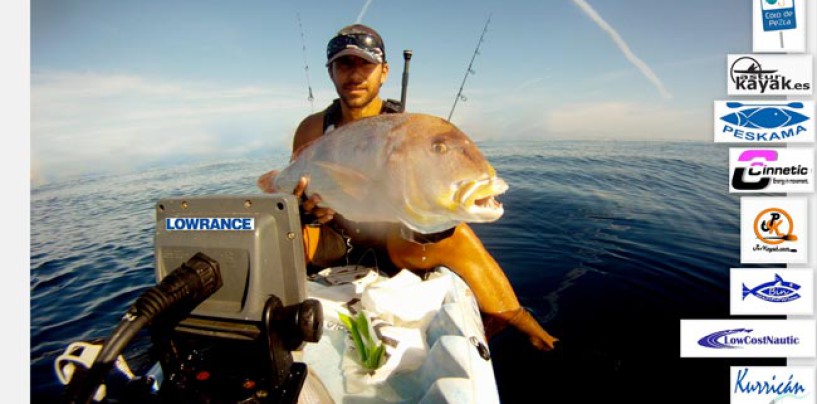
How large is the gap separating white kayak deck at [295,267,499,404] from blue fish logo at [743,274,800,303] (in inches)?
174

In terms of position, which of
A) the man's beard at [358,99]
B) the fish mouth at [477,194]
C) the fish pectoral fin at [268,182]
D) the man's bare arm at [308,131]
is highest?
the man's beard at [358,99]

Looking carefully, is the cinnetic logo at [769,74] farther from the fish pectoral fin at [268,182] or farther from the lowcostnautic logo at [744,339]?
the fish pectoral fin at [268,182]

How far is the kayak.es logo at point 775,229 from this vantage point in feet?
15.8

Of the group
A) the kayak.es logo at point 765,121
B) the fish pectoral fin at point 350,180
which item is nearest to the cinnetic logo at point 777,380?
the kayak.es logo at point 765,121

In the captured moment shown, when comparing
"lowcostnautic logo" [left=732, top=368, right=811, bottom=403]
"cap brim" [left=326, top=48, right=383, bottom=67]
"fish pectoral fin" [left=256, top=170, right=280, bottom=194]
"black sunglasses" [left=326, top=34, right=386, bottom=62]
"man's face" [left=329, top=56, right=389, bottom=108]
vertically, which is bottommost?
"lowcostnautic logo" [left=732, top=368, right=811, bottom=403]

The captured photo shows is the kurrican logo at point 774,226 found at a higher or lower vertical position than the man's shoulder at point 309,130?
lower

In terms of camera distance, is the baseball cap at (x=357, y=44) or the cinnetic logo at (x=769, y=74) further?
the cinnetic logo at (x=769, y=74)

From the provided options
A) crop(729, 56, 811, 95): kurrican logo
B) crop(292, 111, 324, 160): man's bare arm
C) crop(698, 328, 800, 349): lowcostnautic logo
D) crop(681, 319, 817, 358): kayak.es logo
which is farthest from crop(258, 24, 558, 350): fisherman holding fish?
crop(729, 56, 811, 95): kurrican logo

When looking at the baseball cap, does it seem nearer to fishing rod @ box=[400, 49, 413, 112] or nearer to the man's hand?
fishing rod @ box=[400, 49, 413, 112]

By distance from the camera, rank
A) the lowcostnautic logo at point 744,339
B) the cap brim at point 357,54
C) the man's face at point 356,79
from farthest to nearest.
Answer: the lowcostnautic logo at point 744,339, the man's face at point 356,79, the cap brim at point 357,54

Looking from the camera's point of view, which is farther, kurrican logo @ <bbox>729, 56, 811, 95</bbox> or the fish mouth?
kurrican logo @ <bbox>729, 56, 811, 95</bbox>

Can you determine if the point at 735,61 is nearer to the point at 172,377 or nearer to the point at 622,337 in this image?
the point at 622,337

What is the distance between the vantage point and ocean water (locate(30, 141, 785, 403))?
3697 millimetres

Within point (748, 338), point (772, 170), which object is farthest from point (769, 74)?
point (748, 338)
